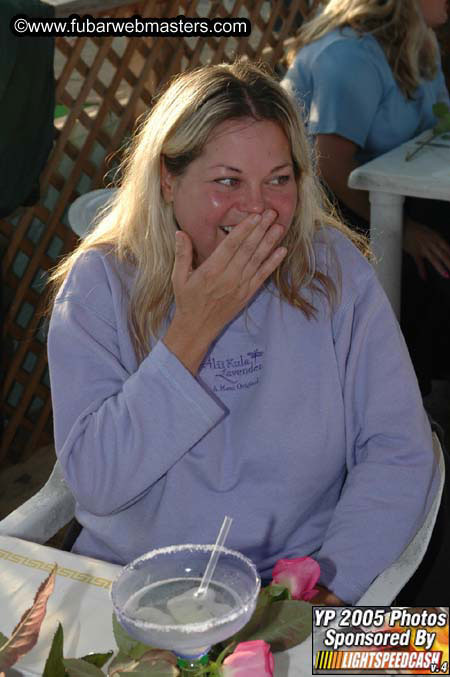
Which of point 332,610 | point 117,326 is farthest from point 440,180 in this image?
point 332,610

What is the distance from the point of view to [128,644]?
30.4 inches

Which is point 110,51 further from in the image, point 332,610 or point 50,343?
point 332,610

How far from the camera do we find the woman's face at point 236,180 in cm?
118

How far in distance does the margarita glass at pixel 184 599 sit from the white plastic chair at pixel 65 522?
0.27 meters

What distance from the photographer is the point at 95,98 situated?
402 cm

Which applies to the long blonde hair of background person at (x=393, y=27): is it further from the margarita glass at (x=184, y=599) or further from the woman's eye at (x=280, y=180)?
the margarita glass at (x=184, y=599)

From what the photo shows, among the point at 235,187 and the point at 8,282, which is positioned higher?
the point at 235,187

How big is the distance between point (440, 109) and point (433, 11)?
0.77 feet

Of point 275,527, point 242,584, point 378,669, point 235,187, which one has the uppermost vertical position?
point 235,187

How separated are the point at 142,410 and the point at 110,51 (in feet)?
6.46

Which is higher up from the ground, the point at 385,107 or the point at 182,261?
the point at 182,261

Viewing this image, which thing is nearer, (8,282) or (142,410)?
(142,410)

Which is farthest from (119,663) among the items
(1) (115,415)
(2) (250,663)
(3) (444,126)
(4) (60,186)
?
(4) (60,186)

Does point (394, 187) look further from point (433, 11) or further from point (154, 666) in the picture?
point (154, 666)
